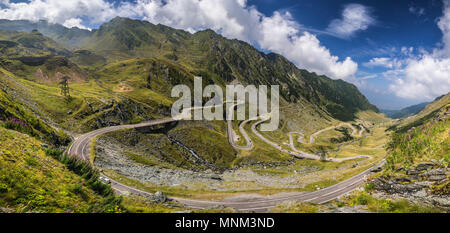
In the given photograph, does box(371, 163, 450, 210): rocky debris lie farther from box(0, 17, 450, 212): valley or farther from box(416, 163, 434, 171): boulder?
box(0, 17, 450, 212): valley

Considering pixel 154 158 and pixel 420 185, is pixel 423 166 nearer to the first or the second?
pixel 420 185

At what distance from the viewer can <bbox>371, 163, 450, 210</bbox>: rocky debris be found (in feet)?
50.0

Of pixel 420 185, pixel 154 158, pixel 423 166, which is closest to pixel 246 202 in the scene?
pixel 420 185

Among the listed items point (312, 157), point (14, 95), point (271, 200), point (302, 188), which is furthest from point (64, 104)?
point (312, 157)

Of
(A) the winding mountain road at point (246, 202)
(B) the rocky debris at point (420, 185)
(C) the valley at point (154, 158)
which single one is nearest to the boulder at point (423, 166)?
(B) the rocky debris at point (420, 185)

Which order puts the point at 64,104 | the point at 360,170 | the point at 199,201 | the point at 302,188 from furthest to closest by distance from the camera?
the point at 360,170 → the point at 64,104 → the point at 302,188 → the point at 199,201

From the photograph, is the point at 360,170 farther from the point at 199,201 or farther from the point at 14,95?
the point at 14,95

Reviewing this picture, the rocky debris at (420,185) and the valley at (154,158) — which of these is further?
the valley at (154,158)

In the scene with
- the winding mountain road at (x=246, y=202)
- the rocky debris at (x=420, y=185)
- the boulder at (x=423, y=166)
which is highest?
the boulder at (x=423, y=166)

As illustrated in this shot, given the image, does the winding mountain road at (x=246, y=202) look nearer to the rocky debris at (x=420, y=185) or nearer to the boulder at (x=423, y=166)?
the rocky debris at (x=420, y=185)

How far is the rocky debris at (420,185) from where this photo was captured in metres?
15.3

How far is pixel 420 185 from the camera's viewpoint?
17.9 m
